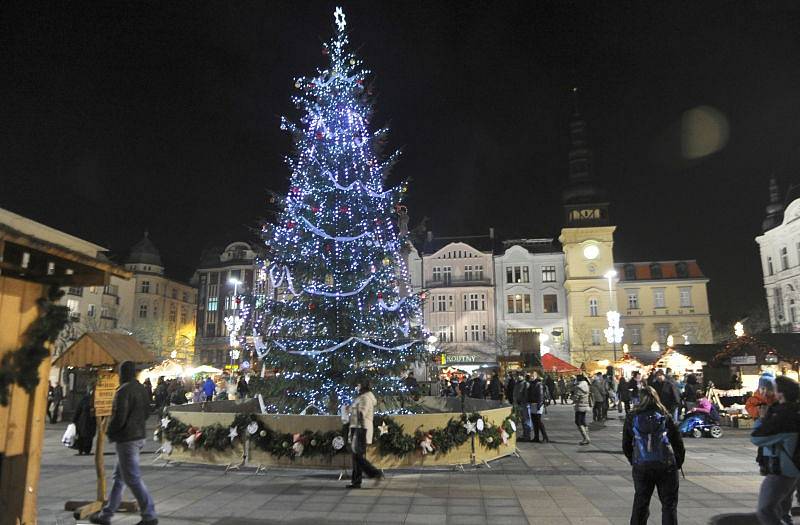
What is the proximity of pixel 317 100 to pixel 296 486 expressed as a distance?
1087cm

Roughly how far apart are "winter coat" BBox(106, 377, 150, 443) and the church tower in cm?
4928

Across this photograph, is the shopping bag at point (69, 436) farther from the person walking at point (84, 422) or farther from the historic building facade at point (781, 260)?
the historic building facade at point (781, 260)

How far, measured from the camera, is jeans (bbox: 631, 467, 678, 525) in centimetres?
550

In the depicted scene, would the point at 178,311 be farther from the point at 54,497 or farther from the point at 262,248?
the point at 54,497

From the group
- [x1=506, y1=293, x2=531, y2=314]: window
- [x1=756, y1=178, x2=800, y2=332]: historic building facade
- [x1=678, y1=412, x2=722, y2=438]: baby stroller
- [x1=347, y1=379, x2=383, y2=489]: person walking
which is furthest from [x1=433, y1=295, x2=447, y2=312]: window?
[x1=347, y1=379, x2=383, y2=489]: person walking

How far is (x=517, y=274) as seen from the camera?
55.9 meters

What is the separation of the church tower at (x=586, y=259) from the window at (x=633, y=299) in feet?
11.2

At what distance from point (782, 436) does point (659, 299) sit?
2209 inches

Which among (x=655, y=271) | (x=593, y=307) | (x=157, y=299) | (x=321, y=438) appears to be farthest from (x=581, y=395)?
(x=157, y=299)

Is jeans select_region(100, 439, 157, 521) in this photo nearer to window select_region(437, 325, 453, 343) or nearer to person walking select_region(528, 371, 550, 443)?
person walking select_region(528, 371, 550, 443)

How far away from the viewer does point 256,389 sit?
1477cm

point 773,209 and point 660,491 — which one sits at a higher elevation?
point 773,209

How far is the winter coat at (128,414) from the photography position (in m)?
6.64

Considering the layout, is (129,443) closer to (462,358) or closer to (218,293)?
(462,358)
